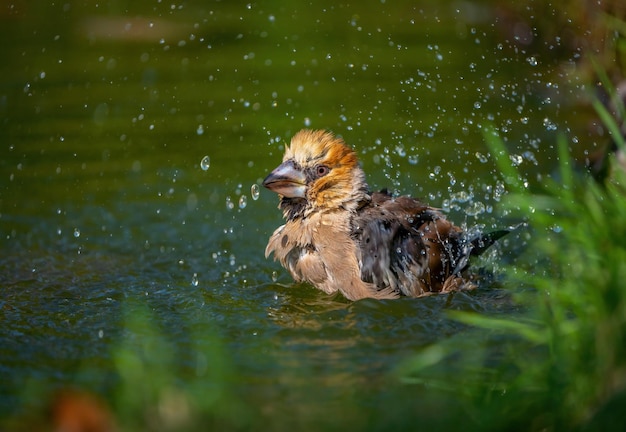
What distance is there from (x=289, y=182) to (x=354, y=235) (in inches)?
22.6

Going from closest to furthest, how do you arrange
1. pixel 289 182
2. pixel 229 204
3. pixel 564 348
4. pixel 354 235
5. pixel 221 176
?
pixel 564 348, pixel 354 235, pixel 289 182, pixel 229 204, pixel 221 176

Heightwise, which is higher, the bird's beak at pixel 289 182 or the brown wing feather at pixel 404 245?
the bird's beak at pixel 289 182

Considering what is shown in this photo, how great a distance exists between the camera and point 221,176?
948 cm

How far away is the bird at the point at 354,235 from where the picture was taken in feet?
21.0

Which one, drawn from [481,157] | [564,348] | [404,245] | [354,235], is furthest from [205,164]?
[564,348]

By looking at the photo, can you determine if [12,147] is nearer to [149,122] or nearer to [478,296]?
[149,122]

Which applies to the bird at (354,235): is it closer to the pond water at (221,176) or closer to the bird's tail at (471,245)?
the bird's tail at (471,245)

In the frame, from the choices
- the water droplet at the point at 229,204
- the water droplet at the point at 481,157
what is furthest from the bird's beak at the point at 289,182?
the water droplet at the point at 481,157

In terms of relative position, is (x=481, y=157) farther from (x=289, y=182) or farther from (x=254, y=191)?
(x=289, y=182)

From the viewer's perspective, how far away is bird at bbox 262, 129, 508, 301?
21.0ft

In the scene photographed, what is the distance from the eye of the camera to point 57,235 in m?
8.38

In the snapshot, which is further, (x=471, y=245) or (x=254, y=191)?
(x=254, y=191)

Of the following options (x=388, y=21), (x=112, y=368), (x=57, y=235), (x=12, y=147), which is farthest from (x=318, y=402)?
(x=388, y=21)

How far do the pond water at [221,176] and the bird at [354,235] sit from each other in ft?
0.70
